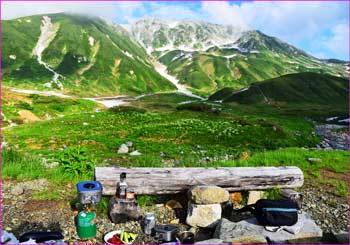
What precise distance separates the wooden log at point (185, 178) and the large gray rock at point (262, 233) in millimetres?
1948

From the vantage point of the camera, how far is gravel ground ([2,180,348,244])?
991 centimetres

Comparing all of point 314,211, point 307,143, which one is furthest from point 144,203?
point 307,143

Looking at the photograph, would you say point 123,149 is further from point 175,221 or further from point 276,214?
point 276,214

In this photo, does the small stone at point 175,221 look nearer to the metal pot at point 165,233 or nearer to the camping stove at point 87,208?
the metal pot at point 165,233

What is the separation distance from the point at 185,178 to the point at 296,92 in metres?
114

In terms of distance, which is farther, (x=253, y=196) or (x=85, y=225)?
(x=253, y=196)

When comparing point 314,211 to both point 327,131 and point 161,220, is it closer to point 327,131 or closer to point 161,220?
point 161,220

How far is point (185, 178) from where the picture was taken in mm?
11477

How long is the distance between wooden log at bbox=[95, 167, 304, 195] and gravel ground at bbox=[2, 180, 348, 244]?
39.9 inches

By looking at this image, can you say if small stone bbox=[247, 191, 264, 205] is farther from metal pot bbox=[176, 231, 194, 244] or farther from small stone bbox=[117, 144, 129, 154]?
small stone bbox=[117, 144, 129, 154]

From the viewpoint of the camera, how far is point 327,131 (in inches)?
1998

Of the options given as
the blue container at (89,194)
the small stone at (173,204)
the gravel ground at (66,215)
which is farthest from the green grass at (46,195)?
the small stone at (173,204)

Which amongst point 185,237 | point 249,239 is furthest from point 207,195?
point 249,239

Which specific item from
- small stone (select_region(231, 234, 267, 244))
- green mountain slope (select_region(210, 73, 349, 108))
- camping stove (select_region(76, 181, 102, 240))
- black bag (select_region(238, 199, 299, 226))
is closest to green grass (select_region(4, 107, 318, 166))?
camping stove (select_region(76, 181, 102, 240))
